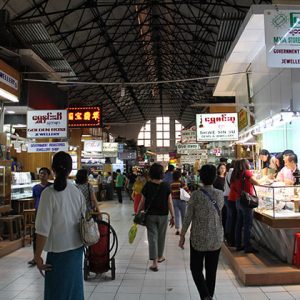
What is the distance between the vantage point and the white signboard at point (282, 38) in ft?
15.6

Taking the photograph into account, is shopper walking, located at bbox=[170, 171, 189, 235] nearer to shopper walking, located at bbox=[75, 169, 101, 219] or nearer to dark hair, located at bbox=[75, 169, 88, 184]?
shopper walking, located at bbox=[75, 169, 101, 219]

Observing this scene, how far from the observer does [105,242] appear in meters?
5.00

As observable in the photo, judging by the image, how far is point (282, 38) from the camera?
15.9ft

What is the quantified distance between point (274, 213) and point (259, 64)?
12.9 feet

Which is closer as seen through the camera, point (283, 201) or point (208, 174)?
point (208, 174)

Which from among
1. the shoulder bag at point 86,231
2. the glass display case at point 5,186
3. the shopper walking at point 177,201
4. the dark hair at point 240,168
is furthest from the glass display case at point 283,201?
the glass display case at point 5,186

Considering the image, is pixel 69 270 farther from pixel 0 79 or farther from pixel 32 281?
pixel 0 79

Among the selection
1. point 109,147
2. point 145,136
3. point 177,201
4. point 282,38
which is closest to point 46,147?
point 177,201

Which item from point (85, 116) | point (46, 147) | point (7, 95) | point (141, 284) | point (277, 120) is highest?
point (85, 116)

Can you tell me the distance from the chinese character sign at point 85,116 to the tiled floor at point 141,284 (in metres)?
6.56

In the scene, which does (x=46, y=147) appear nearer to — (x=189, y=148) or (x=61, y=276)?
(x=61, y=276)

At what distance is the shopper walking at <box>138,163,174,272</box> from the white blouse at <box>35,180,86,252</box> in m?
2.74

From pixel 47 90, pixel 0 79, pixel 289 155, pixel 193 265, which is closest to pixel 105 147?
pixel 47 90

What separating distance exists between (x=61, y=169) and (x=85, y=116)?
993 cm
